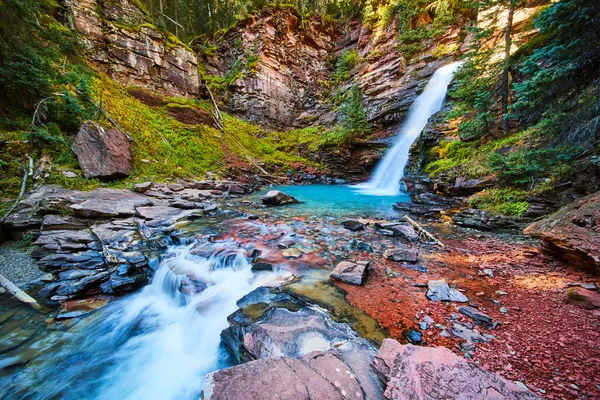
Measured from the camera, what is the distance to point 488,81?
31.1ft

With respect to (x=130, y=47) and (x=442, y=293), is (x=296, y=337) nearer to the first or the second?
(x=442, y=293)

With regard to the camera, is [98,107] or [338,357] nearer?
[338,357]

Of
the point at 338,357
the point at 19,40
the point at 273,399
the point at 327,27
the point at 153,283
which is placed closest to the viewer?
the point at 273,399

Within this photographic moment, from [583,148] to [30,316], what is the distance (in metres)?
11.6

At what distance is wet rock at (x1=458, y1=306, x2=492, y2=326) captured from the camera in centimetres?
271

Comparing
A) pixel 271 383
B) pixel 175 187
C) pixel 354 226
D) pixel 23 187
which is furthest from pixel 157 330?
pixel 175 187

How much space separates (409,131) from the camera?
57.6 feet

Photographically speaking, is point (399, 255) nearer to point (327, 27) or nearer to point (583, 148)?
point (583, 148)

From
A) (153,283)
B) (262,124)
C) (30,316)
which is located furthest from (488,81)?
(262,124)

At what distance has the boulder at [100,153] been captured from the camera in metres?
8.36

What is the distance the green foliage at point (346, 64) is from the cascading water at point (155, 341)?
2833cm

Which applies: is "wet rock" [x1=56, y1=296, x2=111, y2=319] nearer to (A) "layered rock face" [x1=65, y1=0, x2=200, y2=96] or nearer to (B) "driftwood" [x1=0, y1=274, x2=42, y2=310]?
(B) "driftwood" [x1=0, y1=274, x2=42, y2=310]

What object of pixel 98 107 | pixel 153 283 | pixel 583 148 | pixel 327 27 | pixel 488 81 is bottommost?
pixel 153 283

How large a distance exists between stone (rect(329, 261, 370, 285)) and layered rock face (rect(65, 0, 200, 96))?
20964mm
